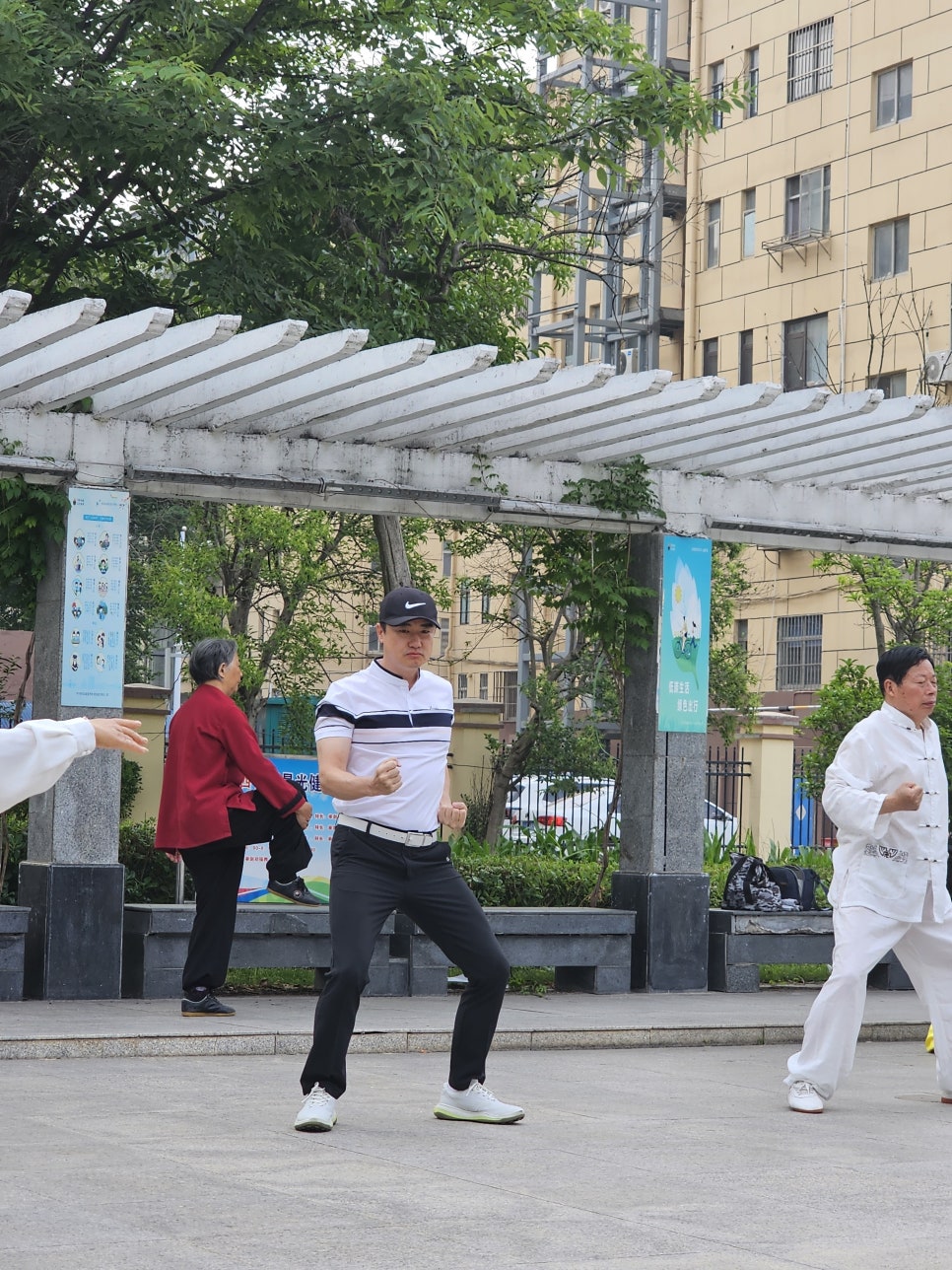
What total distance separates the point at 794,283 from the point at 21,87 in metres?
28.9

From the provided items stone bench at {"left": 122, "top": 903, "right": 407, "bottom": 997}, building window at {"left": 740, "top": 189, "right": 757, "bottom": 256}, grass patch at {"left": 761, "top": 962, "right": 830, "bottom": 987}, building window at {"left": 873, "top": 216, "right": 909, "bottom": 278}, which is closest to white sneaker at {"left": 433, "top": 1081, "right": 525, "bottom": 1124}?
stone bench at {"left": 122, "top": 903, "right": 407, "bottom": 997}

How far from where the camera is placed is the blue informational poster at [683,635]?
12703 mm

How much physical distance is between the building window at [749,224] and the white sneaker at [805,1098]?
36150 mm

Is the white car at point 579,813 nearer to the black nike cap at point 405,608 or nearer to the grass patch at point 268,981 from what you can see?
the grass patch at point 268,981

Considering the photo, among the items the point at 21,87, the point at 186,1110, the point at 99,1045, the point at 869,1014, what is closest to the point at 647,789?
the point at 869,1014

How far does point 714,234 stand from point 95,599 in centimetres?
3448

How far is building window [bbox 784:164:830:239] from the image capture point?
3984cm

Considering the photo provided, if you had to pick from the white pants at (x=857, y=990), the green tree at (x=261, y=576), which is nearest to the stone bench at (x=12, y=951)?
the white pants at (x=857, y=990)

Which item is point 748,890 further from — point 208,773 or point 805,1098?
point 805,1098

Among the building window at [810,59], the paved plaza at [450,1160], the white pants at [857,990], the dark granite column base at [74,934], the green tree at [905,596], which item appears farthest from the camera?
the building window at [810,59]

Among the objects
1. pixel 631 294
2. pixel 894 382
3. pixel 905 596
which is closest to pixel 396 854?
pixel 905 596

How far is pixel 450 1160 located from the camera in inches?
245

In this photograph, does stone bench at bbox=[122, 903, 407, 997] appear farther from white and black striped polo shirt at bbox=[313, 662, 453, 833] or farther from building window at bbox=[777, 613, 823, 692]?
building window at bbox=[777, 613, 823, 692]

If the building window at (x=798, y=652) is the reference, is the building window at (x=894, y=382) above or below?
above
